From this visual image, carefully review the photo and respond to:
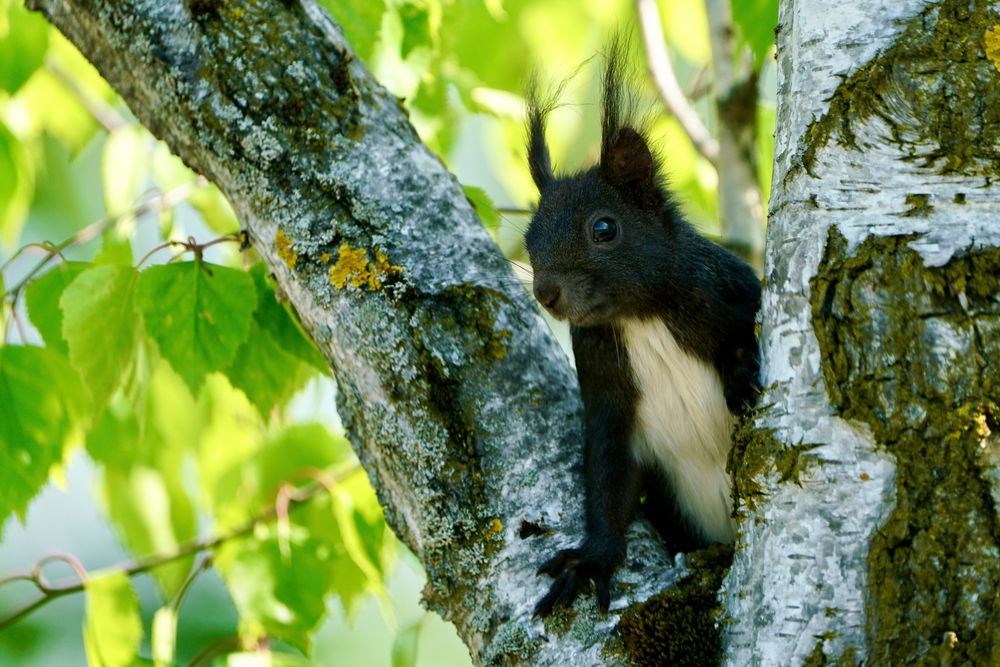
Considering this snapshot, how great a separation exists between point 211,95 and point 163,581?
1.69 metres

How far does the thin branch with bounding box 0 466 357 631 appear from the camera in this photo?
9.70 feet

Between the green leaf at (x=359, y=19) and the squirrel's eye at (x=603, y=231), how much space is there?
83 cm

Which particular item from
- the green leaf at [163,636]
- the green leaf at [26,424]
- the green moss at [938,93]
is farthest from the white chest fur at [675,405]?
the green leaf at [26,424]

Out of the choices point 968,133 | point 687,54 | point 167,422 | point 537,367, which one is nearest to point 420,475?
point 537,367

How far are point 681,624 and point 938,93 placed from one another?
0.97m

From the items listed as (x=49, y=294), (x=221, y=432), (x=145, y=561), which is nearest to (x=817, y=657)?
(x=49, y=294)

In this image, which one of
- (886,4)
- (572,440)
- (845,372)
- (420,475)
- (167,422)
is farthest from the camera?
(167,422)

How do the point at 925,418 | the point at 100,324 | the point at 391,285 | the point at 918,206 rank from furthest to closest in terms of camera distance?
1. the point at 100,324
2. the point at 391,285
3. the point at 918,206
4. the point at 925,418

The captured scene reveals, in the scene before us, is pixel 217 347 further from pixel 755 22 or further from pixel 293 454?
pixel 755 22

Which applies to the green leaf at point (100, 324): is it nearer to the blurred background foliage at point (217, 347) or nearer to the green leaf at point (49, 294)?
the blurred background foliage at point (217, 347)

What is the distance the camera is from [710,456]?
290 cm

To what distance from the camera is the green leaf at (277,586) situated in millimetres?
3084

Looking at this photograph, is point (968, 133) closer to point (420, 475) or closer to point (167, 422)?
point (420, 475)

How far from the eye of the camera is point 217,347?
106 inches
